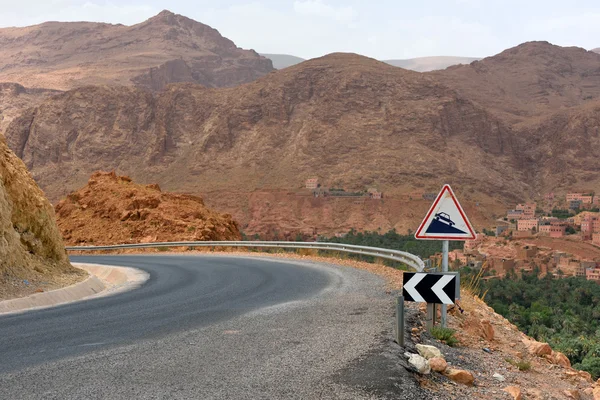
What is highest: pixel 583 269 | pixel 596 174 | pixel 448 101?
pixel 448 101

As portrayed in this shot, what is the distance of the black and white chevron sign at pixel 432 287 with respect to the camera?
336 inches

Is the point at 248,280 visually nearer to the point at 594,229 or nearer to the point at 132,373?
the point at 132,373

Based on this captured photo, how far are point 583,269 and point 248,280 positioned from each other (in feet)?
210

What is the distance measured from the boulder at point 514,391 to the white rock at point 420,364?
925 millimetres

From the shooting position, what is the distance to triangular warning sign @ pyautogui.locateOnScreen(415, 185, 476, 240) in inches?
347

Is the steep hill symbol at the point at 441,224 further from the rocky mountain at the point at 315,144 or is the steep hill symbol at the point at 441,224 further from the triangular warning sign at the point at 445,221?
the rocky mountain at the point at 315,144

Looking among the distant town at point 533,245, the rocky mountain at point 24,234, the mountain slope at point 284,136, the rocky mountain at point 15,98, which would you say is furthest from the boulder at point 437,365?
the rocky mountain at point 15,98

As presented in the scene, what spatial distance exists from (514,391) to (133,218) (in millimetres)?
36335

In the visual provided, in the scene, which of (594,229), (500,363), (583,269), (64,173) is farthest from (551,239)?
(64,173)

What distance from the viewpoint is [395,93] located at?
143250 millimetres

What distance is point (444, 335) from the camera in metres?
9.16

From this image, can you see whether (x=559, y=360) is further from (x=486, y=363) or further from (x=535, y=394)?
(x=535, y=394)

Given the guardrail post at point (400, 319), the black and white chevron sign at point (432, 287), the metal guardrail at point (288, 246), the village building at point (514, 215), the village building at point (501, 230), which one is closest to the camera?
the guardrail post at point (400, 319)

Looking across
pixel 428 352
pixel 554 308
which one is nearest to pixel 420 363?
pixel 428 352
